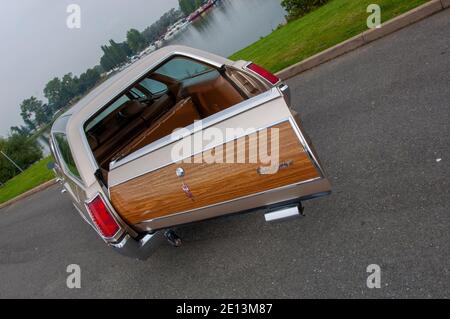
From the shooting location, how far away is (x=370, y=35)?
237 inches

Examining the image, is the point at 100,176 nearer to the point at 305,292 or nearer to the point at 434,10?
the point at 305,292

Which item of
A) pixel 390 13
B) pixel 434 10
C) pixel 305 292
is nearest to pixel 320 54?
pixel 390 13

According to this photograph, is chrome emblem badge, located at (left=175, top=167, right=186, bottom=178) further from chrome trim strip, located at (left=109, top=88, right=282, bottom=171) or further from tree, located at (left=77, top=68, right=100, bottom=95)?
tree, located at (left=77, top=68, right=100, bottom=95)

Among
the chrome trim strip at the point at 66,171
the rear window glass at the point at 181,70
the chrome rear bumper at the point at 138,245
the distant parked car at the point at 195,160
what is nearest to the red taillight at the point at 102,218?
the distant parked car at the point at 195,160

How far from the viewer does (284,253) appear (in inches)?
122

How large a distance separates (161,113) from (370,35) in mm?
4068

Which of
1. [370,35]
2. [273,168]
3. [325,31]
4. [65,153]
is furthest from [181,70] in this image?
[325,31]

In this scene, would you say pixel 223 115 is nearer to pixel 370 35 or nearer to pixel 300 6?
pixel 370 35

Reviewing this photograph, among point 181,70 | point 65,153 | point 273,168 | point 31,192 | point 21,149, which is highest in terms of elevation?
point 65,153

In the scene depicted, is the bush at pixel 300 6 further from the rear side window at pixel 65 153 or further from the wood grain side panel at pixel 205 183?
A: the wood grain side panel at pixel 205 183

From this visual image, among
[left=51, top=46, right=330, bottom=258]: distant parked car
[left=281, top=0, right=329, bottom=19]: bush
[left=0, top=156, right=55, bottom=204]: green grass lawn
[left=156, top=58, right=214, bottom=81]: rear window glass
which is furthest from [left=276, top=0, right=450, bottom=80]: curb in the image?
[left=0, top=156, right=55, bottom=204]: green grass lawn

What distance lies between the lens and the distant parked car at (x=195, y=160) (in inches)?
94.0
